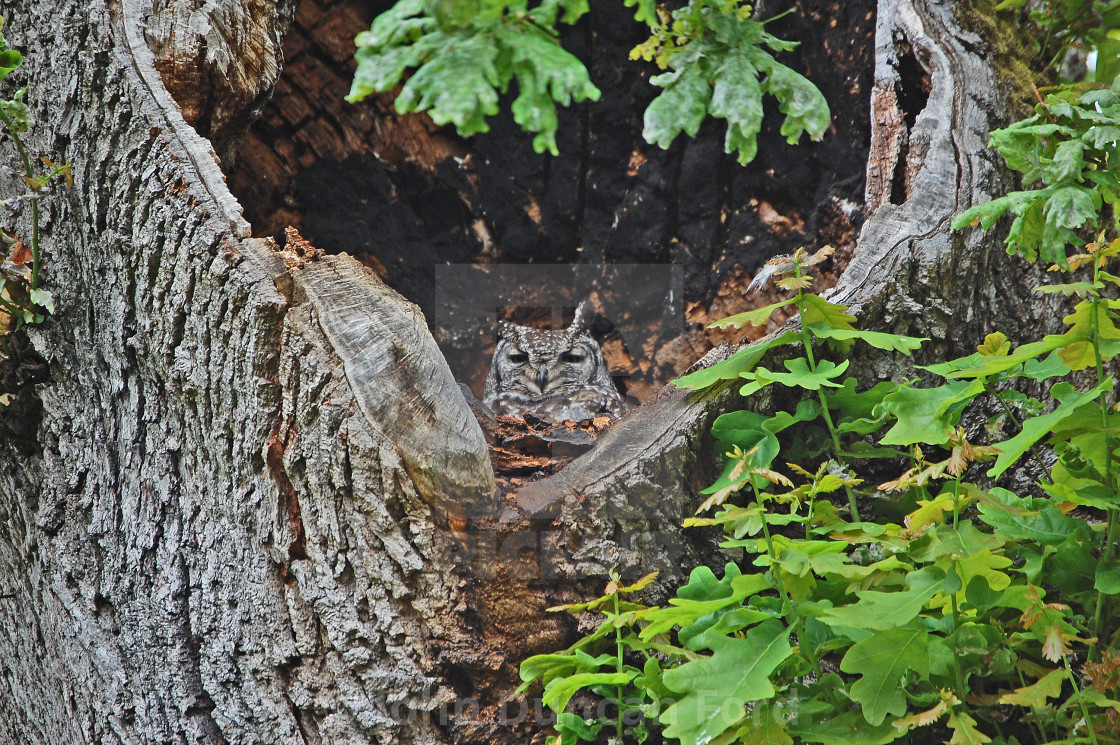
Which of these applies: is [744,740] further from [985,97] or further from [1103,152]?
[985,97]

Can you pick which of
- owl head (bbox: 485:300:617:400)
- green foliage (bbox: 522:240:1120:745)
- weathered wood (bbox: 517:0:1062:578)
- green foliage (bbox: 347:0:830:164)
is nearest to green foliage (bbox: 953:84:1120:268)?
green foliage (bbox: 522:240:1120:745)

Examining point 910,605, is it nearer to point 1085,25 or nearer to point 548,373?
point 1085,25

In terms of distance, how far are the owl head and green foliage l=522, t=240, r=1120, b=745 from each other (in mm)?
1884

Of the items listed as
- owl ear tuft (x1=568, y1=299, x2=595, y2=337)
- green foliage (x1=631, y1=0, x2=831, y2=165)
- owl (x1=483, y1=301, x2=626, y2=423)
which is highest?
green foliage (x1=631, y1=0, x2=831, y2=165)

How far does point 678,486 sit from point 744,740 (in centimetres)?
54

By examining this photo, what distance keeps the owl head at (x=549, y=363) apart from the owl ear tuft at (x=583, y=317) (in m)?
0.04

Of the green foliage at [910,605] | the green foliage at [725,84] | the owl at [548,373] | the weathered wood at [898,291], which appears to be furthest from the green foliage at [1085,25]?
the owl at [548,373]

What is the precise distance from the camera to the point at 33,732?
6.17ft

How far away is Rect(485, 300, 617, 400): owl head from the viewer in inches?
133

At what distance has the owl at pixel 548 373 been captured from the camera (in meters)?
3.28

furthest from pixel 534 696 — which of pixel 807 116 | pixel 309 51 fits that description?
pixel 309 51

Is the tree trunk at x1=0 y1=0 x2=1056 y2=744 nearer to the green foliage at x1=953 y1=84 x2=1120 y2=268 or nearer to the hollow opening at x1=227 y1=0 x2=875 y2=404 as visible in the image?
the green foliage at x1=953 y1=84 x2=1120 y2=268

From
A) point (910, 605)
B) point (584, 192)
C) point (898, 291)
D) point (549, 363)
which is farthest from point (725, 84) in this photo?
point (549, 363)

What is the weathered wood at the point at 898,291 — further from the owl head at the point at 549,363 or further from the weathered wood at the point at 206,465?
the owl head at the point at 549,363
